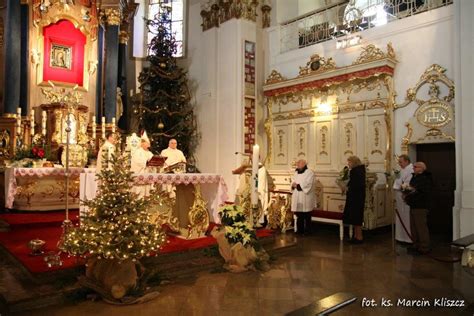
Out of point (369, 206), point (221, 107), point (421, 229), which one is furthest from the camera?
point (221, 107)

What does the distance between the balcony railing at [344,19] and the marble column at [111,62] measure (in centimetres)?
506

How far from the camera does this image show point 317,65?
33.1 ft

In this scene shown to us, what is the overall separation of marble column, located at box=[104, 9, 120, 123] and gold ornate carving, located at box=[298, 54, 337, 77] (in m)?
5.53

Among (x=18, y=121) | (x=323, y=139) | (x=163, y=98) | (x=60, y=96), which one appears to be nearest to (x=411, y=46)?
(x=323, y=139)

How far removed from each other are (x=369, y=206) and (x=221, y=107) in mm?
5276

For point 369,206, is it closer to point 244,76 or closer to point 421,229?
point 421,229

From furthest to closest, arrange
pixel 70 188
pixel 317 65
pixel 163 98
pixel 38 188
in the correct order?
pixel 163 98
pixel 317 65
pixel 70 188
pixel 38 188

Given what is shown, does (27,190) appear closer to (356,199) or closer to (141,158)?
(141,158)

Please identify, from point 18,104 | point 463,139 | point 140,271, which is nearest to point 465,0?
point 463,139

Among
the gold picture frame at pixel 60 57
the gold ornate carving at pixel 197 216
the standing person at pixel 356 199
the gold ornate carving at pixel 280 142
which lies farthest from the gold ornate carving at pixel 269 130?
the gold picture frame at pixel 60 57

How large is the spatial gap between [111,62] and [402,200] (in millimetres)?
8942

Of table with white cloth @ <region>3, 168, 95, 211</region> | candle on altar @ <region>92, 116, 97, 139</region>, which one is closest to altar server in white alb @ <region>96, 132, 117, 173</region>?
table with white cloth @ <region>3, 168, 95, 211</region>

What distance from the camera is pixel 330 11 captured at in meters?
10.9

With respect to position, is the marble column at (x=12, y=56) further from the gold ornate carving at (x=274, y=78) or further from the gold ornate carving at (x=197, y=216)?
the gold ornate carving at (x=274, y=78)
